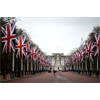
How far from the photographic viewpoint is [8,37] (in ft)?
80.4

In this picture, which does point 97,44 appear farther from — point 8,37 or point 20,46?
point 8,37

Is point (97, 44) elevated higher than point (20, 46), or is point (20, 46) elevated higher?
point (97, 44)

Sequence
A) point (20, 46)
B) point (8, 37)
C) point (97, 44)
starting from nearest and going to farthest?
point (8, 37), point (20, 46), point (97, 44)

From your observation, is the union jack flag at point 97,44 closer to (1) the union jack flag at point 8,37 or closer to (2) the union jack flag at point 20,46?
(2) the union jack flag at point 20,46

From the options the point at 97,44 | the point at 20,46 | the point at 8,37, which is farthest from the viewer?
the point at 97,44

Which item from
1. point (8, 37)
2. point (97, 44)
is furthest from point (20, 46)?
point (97, 44)

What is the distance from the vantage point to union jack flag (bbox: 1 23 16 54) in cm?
2402

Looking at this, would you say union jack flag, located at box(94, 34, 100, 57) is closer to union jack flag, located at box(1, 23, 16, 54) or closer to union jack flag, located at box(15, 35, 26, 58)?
union jack flag, located at box(15, 35, 26, 58)

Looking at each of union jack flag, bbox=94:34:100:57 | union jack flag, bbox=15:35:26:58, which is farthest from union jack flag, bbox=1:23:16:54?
union jack flag, bbox=94:34:100:57

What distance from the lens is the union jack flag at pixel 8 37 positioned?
24.0 m

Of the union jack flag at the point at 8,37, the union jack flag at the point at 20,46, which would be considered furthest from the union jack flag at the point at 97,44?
the union jack flag at the point at 8,37

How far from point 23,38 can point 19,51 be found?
2457 mm

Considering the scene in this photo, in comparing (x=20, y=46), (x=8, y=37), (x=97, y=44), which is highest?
(x=8, y=37)
